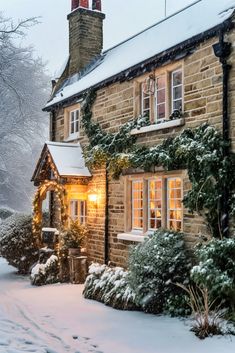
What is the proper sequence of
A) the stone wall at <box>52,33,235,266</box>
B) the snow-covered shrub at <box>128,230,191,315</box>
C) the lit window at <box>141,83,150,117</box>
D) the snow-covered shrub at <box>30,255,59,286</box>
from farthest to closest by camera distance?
the snow-covered shrub at <box>30,255,59,286</box> → the lit window at <box>141,83,150,117</box> → the stone wall at <box>52,33,235,266</box> → the snow-covered shrub at <box>128,230,191,315</box>

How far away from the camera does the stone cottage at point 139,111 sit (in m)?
10.0

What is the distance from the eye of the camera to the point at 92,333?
8.41 metres

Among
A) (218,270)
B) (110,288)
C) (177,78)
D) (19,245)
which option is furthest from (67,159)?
(218,270)

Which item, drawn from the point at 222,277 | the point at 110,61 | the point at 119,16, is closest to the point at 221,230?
the point at 222,277

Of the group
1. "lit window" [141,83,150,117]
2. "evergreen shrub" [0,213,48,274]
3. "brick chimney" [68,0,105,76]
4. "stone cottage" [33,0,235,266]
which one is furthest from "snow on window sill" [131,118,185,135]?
"brick chimney" [68,0,105,76]

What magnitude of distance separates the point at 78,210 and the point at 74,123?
3040 mm

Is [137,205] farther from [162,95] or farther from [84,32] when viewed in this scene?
[84,32]

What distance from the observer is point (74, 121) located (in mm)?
16172

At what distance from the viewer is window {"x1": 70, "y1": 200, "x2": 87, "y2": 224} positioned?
15180 mm

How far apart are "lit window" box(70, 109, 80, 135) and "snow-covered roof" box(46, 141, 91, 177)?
2.65 feet

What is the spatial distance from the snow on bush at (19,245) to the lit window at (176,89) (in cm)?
731

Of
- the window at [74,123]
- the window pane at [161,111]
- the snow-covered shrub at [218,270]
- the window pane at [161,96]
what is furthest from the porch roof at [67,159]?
the snow-covered shrub at [218,270]

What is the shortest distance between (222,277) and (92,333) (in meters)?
2.53

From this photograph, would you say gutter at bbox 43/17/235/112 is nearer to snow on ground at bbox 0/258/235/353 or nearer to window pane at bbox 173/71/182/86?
window pane at bbox 173/71/182/86
